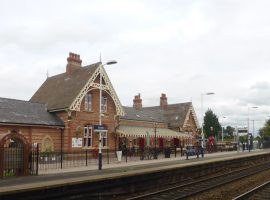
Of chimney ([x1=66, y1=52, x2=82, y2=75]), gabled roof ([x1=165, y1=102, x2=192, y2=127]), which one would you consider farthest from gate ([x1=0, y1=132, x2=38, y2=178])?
gabled roof ([x1=165, y1=102, x2=192, y2=127])

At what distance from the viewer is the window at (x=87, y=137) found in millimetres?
35906

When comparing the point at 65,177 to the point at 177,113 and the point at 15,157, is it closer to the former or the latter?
the point at 15,157

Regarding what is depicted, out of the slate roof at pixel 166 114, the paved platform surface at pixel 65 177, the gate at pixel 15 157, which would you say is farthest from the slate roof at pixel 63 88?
the gate at pixel 15 157

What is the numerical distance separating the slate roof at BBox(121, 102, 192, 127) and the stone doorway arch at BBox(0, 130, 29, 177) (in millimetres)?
28351

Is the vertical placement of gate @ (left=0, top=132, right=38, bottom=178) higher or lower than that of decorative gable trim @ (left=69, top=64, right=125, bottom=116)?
lower

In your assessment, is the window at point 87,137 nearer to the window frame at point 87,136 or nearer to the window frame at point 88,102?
the window frame at point 87,136

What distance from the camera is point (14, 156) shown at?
19.3 meters

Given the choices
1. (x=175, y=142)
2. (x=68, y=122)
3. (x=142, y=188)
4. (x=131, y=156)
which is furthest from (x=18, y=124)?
(x=175, y=142)

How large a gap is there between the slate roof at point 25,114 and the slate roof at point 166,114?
14908 millimetres

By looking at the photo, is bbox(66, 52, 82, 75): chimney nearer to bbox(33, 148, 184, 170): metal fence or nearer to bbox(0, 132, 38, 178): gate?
bbox(33, 148, 184, 170): metal fence

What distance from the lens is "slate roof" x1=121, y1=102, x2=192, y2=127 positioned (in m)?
49.9

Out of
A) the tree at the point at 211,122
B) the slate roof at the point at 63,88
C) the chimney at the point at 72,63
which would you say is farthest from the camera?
the tree at the point at 211,122

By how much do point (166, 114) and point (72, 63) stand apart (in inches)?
818

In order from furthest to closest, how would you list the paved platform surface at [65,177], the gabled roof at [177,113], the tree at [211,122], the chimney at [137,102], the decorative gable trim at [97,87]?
the tree at [211,122] → the chimney at [137,102] → the gabled roof at [177,113] → the decorative gable trim at [97,87] → the paved platform surface at [65,177]
